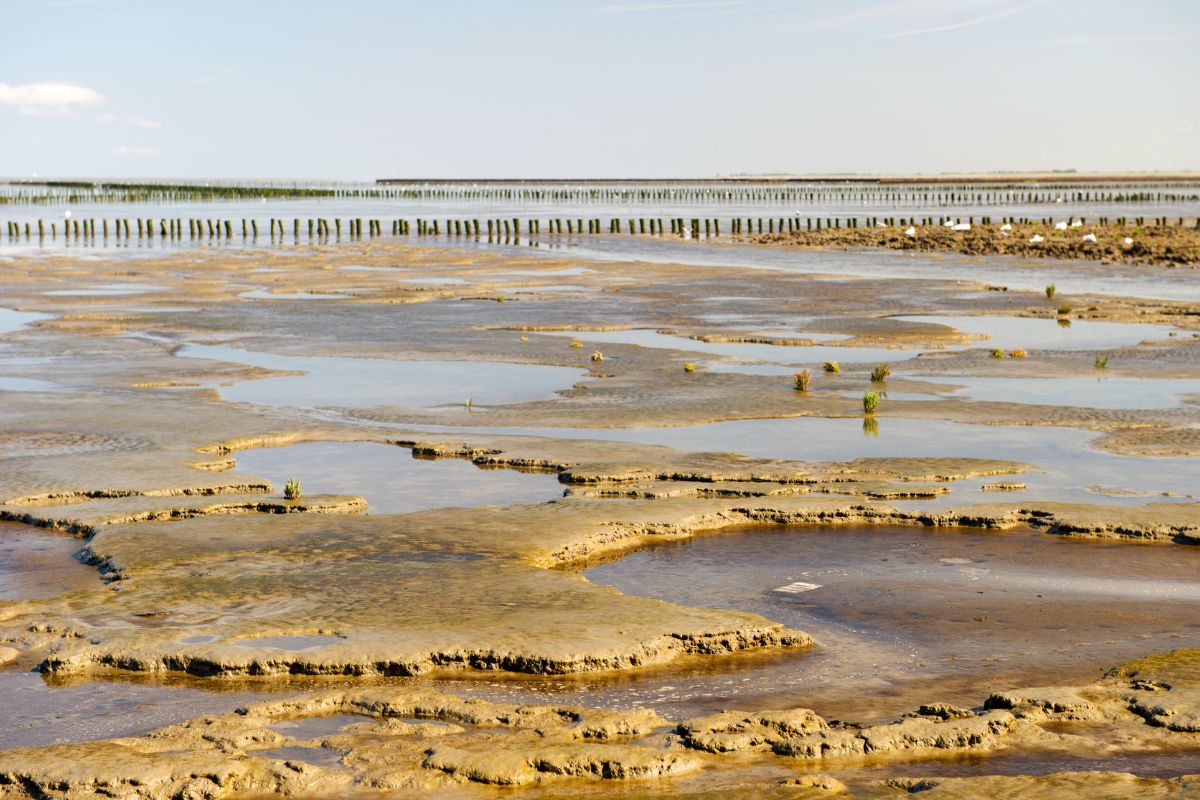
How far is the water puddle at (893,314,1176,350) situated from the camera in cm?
2534

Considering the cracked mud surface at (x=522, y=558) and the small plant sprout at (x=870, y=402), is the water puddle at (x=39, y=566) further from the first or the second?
the small plant sprout at (x=870, y=402)

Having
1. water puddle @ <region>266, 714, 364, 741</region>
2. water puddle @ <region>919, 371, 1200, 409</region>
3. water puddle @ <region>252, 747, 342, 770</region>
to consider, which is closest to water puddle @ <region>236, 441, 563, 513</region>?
water puddle @ <region>266, 714, 364, 741</region>

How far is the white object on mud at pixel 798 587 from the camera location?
10.1 m

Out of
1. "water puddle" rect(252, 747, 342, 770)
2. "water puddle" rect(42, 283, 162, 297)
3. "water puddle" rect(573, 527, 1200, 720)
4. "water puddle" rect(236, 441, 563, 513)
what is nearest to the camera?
"water puddle" rect(252, 747, 342, 770)

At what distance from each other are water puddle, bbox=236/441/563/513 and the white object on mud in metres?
3.20

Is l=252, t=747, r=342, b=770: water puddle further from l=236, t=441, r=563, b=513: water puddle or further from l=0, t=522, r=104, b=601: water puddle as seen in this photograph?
l=236, t=441, r=563, b=513: water puddle

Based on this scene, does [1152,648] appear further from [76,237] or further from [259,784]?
[76,237]

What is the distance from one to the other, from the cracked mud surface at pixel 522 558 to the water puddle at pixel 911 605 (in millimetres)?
151

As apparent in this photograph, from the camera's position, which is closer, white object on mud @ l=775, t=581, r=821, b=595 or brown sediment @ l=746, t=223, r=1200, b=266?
white object on mud @ l=775, t=581, r=821, b=595

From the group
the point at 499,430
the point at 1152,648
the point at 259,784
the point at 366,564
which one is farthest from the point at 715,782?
the point at 499,430

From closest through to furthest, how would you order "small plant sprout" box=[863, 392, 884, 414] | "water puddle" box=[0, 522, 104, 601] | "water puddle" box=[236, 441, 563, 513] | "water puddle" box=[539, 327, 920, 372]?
"water puddle" box=[0, 522, 104, 601]
"water puddle" box=[236, 441, 563, 513]
"small plant sprout" box=[863, 392, 884, 414]
"water puddle" box=[539, 327, 920, 372]

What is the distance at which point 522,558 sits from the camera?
35.0ft

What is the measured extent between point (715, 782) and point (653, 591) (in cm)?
358

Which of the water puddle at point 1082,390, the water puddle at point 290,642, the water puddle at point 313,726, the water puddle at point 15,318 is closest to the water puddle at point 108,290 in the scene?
the water puddle at point 15,318
